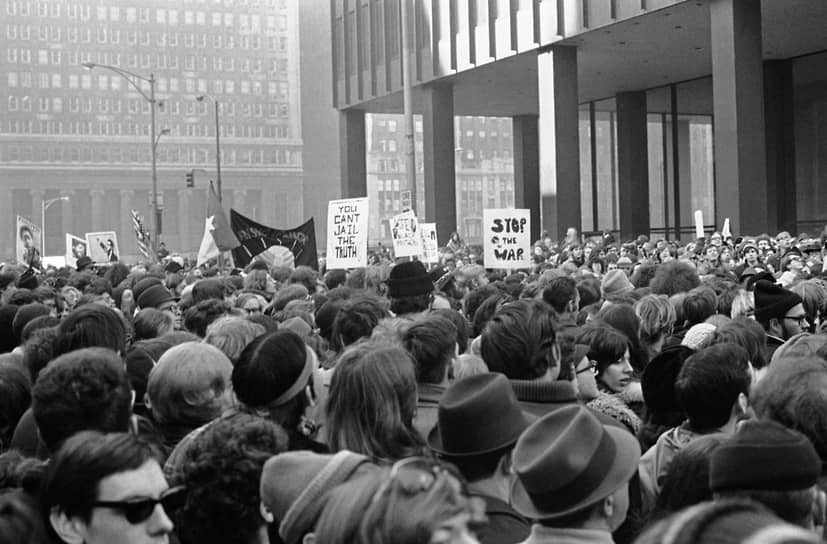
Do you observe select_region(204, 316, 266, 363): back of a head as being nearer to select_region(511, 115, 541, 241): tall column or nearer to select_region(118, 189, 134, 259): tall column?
select_region(511, 115, 541, 241): tall column

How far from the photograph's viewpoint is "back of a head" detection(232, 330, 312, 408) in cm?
512

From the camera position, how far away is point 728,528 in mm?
1969

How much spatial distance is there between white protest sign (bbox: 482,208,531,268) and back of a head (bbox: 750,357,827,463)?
13.8 metres

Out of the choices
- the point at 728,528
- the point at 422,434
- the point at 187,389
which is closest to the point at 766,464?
the point at 728,528

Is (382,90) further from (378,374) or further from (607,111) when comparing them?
(378,374)

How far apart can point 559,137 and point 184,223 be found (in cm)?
8486

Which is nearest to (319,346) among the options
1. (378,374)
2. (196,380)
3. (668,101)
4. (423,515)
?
(196,380)

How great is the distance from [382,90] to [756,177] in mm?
20141

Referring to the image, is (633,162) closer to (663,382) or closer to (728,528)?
(663,382)

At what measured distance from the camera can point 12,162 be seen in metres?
107

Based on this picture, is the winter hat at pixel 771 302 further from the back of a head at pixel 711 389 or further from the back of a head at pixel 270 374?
the back of a head at pixel 270 374

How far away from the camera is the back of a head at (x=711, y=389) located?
16.8ft

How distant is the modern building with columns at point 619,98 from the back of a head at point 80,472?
1043 inches

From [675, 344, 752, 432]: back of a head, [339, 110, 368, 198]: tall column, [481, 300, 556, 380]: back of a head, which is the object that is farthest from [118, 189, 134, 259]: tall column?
[675, 344, 752, 432]: back of a head
